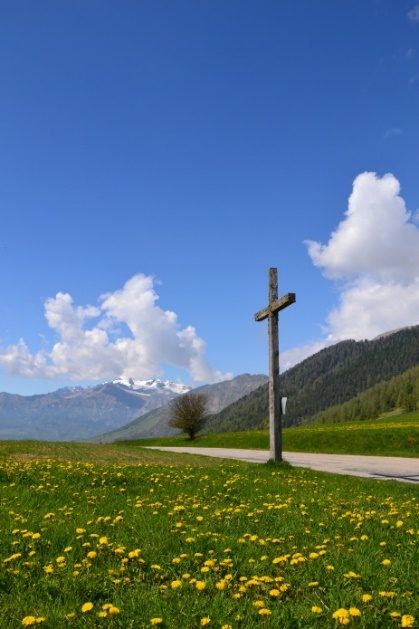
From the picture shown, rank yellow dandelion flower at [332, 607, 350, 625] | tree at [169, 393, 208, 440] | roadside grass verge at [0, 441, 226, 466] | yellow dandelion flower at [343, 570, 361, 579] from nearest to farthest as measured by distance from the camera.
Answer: yellow dandelion flower at [332, 607, 350, 625]
yellow dandelion flower at [343, 570, 361, 579]
roadside grass verge at [0, 441, 226, 466]
tree at [169, 393, 208, 440]

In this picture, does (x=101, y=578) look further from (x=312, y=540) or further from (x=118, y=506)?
(x=118, y=506)

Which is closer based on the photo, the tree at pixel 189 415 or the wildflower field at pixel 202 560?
the wildflower field at pixel 202 560

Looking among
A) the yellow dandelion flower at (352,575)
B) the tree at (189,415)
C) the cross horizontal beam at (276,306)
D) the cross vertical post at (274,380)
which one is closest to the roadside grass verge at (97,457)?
the cross vertical post at (274,380)

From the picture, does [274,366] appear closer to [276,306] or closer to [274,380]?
[274,380]

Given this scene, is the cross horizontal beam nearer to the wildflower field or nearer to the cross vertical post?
the cross vertical post

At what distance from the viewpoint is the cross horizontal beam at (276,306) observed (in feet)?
66.0

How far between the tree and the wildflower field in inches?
2399

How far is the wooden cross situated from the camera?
21.1 m

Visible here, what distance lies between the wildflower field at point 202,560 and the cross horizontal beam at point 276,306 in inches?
365

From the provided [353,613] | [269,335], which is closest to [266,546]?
[353,613]

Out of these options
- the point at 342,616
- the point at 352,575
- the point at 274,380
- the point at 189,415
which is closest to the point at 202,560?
the point at 352,575

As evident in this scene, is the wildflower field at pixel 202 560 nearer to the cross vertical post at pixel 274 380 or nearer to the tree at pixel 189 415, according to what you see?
the cross vertical post at pixel 274 380

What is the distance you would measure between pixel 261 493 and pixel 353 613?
28.0 feet

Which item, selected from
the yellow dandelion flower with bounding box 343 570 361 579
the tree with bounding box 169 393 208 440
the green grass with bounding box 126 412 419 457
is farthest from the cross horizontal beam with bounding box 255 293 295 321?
the tree with bounding box 169 393 208 440
